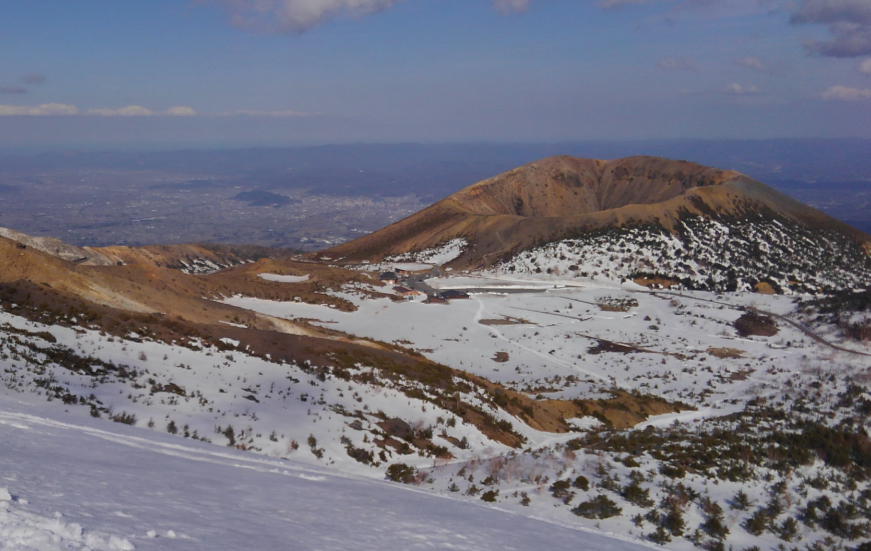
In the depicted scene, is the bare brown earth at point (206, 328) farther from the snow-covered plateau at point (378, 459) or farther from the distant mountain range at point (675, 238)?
the distant mountain range at point (675, 238)

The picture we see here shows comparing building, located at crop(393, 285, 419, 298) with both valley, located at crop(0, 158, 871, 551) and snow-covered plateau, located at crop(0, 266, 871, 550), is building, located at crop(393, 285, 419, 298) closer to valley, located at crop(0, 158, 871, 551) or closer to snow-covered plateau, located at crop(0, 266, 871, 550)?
valley, located at crop(0, 158, 871, 551)

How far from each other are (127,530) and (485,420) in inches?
464

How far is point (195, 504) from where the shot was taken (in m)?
4.74

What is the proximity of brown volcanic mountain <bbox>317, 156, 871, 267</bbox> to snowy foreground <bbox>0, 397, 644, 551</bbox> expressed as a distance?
5718cm

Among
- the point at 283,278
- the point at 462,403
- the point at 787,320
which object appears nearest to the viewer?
the point at 462,403

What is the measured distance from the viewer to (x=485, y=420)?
14875 mm

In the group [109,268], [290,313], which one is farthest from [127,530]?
[290,313]

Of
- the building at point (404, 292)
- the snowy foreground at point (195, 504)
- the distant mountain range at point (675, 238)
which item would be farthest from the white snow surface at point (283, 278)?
the snowy foreground at point (195, 504)

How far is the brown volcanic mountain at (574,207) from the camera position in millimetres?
67500

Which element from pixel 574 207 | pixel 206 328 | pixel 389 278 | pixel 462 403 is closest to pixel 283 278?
pixel 389 278

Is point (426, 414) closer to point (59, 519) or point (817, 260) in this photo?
point (59, 519)

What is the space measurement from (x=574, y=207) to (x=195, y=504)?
302ft

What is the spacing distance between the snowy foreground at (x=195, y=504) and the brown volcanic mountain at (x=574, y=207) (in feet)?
188

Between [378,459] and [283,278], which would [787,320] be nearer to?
[378,459]
